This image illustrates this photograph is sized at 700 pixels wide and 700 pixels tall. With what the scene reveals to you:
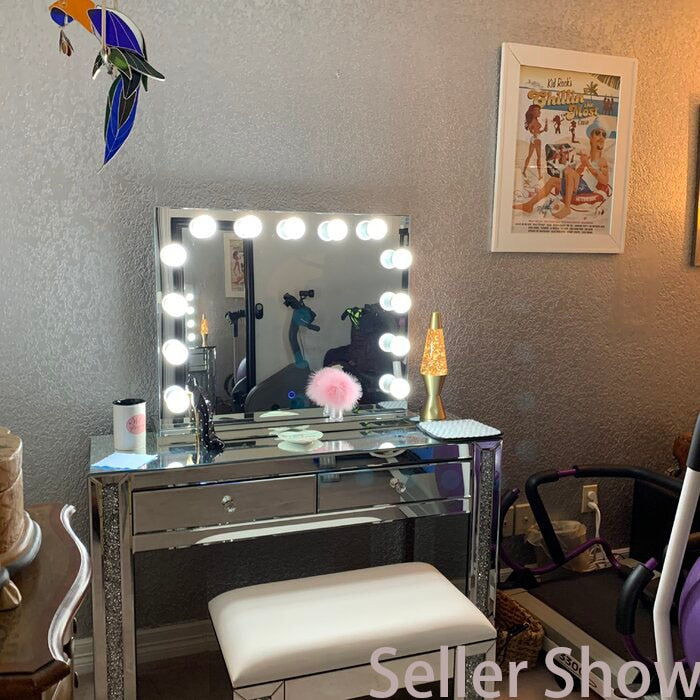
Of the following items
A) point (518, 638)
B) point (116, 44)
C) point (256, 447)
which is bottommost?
point (518, 638)

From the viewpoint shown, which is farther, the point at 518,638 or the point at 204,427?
the point at 518,638

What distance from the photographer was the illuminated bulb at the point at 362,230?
2.07m

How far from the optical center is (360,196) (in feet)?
6.98

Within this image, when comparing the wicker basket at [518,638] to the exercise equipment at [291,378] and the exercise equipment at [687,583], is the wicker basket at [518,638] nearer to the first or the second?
the exercise equipment at [687,583]

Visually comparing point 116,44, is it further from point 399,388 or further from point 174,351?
point 399,388

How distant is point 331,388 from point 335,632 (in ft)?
2.47

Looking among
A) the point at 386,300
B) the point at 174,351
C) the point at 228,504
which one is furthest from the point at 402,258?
the point at 228,504

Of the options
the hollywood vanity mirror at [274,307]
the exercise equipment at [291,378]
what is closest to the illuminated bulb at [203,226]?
the hollywood vanity mirror at [274,307]

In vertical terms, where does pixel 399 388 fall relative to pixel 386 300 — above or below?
below

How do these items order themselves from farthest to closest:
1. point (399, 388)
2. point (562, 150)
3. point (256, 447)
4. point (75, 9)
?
point (562, 150), point (399, 388), point (256, 447), point (75, 9)

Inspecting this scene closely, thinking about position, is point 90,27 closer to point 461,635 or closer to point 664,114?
point 461,635

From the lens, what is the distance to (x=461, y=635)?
5.17 ft

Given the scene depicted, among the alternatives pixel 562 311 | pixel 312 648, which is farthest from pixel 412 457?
pixel 562 311

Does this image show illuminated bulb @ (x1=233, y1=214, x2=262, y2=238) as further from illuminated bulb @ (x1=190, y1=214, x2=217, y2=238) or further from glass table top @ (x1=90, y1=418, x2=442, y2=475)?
glass table top @ (x1=90, y1=418, x2=442, y2=475)
